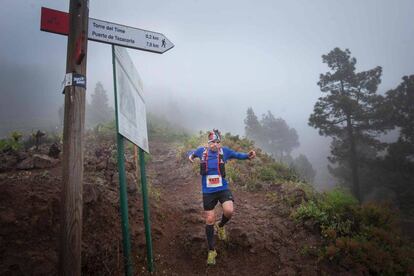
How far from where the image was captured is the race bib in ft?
22.0

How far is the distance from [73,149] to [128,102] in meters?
1.45

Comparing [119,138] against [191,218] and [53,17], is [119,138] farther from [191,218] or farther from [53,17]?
[191,218]

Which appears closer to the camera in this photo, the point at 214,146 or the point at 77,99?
the point at 77,99

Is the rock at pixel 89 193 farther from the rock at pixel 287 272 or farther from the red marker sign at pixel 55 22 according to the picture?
the rock at pixel 287 272

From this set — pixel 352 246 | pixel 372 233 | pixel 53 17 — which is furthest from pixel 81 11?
pixel 372 233

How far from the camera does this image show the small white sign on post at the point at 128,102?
14.4 ft

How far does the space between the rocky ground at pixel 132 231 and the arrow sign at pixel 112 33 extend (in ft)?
10.9

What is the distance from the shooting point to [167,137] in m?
22.9

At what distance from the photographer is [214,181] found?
265 inches

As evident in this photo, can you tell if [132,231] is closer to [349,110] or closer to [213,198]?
[213,198]

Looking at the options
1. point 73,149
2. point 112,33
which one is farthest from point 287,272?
point 112,33

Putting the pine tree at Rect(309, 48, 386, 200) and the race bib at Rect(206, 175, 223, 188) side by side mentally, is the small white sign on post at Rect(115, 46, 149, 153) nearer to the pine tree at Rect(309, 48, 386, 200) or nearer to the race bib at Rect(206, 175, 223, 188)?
the race bib at Rect(206, 175, 223, 188)

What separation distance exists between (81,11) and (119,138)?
6.32 feet

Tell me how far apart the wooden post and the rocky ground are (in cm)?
177
